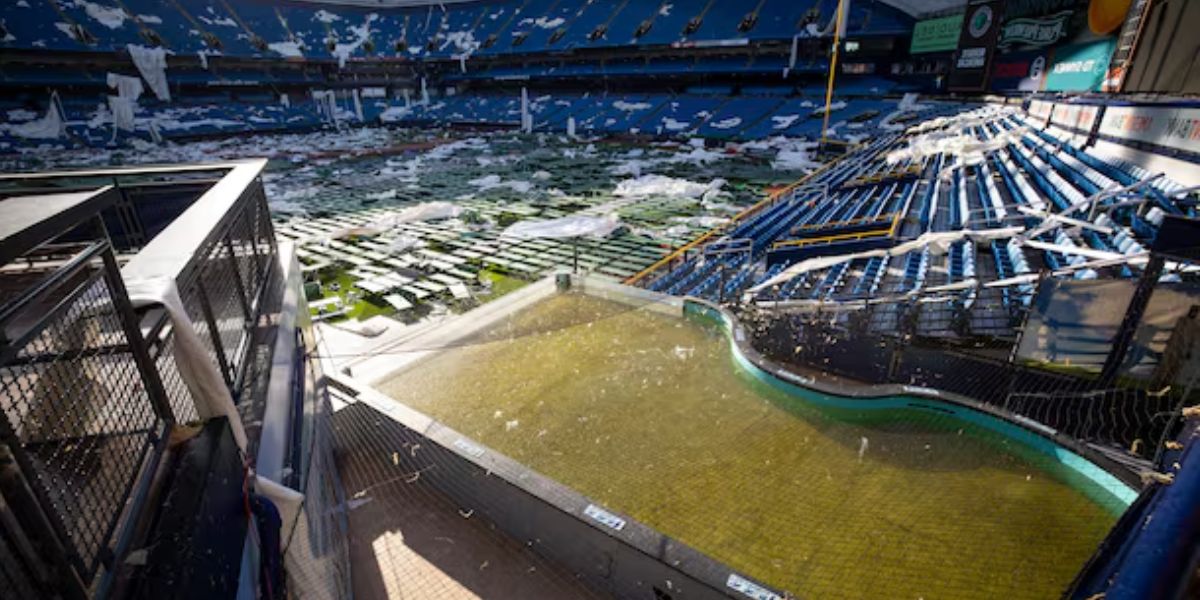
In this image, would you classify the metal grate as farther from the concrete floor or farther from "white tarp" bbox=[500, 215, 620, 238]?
"white tarp" bbox=[500, 215, 620, 238]

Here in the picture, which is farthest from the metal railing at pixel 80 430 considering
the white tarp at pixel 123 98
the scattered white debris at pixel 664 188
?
the white tarp at pixel 123 98

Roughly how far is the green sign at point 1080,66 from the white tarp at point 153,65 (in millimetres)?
45948

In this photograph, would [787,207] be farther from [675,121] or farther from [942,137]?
[675,121]

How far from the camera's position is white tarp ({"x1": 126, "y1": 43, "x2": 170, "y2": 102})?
3145cm

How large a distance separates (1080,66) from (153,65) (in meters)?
46.6

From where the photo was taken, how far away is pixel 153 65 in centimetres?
A: 3203

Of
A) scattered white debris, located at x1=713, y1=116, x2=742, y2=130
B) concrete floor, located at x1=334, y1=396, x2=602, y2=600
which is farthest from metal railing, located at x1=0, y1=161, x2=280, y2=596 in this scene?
Result: scattered white debris, located at x1=713, y1=116, x2=742, y2=130

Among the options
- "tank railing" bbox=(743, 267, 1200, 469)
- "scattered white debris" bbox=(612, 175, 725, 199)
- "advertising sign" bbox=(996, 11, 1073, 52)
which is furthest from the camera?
"advertising sign" bbox=(996, 11, 1073, 52)

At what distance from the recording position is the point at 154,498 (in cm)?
226

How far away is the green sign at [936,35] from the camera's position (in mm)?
23533

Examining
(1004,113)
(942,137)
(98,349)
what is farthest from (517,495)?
(1004,113)

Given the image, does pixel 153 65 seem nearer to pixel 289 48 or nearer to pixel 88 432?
pixel 289 48

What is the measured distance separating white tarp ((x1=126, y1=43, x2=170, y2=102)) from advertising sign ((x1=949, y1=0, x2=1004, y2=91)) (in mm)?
43980

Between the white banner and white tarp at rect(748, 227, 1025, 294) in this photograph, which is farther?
white tarp at rect(748, 227, 1025, 294)
